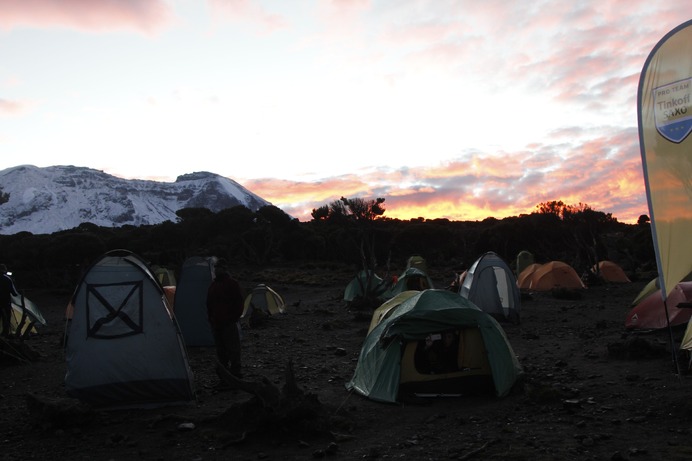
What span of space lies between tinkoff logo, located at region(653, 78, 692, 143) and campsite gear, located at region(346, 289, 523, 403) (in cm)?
388

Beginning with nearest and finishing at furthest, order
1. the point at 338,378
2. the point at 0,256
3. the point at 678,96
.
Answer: the point at 678,96 < the point at 338,378 < the point at 0,256

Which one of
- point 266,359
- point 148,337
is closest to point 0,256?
point 266,359

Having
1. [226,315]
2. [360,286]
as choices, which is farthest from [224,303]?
[360,286]

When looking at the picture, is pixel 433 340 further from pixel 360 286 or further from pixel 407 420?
pixel 360 286

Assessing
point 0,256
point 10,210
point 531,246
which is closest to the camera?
point 0,256

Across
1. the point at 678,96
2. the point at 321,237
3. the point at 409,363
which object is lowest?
the point at 409,363

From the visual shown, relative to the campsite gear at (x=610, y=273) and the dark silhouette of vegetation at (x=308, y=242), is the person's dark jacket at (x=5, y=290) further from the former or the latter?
the campsite gear at (x=610, y=273)

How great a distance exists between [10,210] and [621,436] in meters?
164

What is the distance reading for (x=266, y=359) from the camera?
12727mm

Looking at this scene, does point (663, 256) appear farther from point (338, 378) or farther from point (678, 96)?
point (338, 378)

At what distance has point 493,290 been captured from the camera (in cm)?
1712

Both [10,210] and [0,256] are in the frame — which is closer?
→ [0,256]

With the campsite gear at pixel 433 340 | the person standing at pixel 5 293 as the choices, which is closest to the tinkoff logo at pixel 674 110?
the campsite gear at pixel 433 340

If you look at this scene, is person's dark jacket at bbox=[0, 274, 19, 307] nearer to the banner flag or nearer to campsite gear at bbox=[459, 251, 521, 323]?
campsite gear at bbox=[459, 251, 521, 323]
